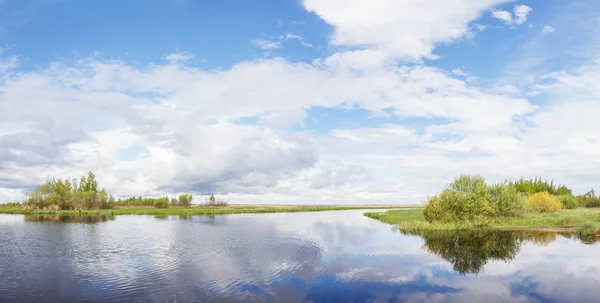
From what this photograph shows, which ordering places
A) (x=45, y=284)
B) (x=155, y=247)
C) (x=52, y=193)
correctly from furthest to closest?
(x=52, y=193)
(x=155, y=247)
(x=45, y=284)

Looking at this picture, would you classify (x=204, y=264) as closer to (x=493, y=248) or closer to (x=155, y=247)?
(x=155, y=247)

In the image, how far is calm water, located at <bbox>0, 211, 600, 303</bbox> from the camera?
21.2 m

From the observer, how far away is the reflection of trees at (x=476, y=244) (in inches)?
1248

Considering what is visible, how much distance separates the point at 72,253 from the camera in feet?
110

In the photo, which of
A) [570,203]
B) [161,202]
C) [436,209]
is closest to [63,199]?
[161,202]

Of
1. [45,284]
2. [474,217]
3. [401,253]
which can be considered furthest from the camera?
[474,217]

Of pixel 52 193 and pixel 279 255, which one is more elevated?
pixel 52 193

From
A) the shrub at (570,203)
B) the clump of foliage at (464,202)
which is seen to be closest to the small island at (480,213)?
the clump of foliage at (464,202)

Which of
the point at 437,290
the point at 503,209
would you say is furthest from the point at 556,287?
the point at 503,209

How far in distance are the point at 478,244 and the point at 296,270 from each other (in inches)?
927

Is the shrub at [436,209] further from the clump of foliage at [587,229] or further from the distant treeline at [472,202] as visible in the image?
the clump of foliage at [587,229]

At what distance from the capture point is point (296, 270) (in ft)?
90.8

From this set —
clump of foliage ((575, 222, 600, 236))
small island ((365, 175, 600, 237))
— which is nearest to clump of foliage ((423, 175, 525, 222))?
small island ((365, 175, 600, 237))

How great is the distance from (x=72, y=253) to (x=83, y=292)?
589 inches
